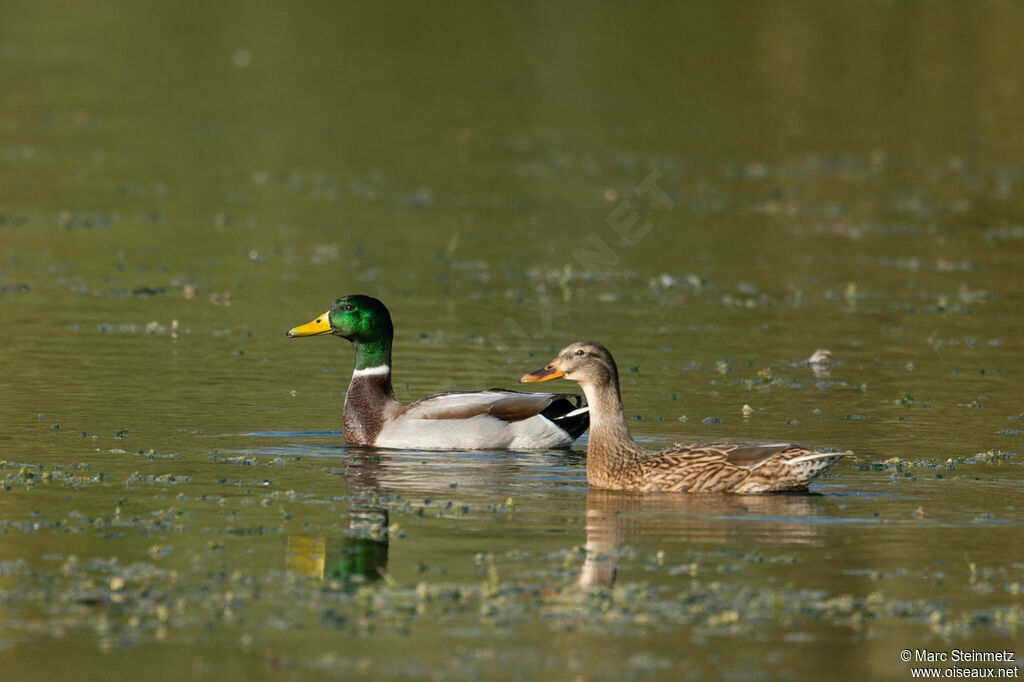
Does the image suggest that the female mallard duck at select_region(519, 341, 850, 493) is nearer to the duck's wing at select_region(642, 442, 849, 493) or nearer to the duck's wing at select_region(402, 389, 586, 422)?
the duck's wing at select_region(642, 442, 849, 493)

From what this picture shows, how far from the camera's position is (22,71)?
41.6m

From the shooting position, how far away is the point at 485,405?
1521 centimetres

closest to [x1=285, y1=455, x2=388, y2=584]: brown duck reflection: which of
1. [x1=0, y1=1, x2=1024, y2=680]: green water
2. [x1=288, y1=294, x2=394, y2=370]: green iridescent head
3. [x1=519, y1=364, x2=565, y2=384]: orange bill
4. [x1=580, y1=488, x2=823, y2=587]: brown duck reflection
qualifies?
[x1=0, y1=1, x2=1024, y2=680]: green water

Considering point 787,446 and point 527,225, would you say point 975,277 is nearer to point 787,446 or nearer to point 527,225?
point 527,225

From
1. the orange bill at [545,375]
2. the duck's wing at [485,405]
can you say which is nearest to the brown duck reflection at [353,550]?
the orange bill at [545,375]

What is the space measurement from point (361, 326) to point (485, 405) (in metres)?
1.67

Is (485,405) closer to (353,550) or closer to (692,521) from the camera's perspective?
(692,521)

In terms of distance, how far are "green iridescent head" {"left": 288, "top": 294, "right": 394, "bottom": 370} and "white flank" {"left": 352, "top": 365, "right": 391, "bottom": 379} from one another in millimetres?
62

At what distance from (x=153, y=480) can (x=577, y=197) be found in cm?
1650

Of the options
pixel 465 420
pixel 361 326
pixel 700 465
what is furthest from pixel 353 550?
pixel 361 326

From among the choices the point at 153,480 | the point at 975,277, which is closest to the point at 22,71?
the point at 975,277

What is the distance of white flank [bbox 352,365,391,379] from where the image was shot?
632 inches

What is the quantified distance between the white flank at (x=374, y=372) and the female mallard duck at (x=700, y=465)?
9.84ft

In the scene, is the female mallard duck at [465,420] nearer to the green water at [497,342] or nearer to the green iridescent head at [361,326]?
the green water at [497,342]
